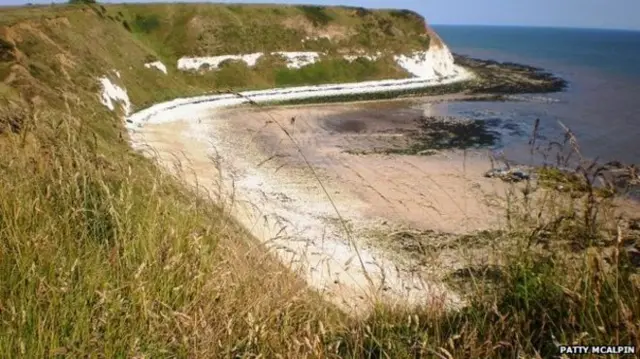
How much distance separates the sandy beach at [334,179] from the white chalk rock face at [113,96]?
13.9 feet

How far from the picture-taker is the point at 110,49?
171ft

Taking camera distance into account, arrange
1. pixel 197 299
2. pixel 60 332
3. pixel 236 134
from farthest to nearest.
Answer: pixel 236 134 < pixel 197 299 < pixel 60 332

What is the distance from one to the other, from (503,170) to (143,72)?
41089 mm

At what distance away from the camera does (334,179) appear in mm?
28141

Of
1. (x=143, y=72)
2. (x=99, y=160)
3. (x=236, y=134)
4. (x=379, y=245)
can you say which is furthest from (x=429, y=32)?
(x=99, y=160)

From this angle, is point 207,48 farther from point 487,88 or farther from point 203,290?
point 203,290

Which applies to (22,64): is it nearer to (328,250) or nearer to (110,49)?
(110,49)

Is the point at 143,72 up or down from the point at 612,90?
up

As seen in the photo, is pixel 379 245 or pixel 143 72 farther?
Result: pixel 143 72

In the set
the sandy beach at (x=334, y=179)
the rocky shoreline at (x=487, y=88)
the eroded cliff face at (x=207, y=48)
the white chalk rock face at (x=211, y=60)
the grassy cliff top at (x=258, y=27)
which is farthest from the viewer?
the grassy cliff top at (x=258, y=27)

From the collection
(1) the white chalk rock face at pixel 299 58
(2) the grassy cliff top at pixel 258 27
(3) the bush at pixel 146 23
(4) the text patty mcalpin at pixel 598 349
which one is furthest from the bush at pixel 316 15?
(4) the text patty mcalpin at pixel 598 349

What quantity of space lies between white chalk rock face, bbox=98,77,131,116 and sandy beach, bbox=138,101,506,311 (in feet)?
13.9

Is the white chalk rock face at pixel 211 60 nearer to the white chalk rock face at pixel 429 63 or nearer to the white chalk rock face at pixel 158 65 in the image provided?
the white chalk rock face at pixel 158 65

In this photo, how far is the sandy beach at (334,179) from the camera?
629 inches
